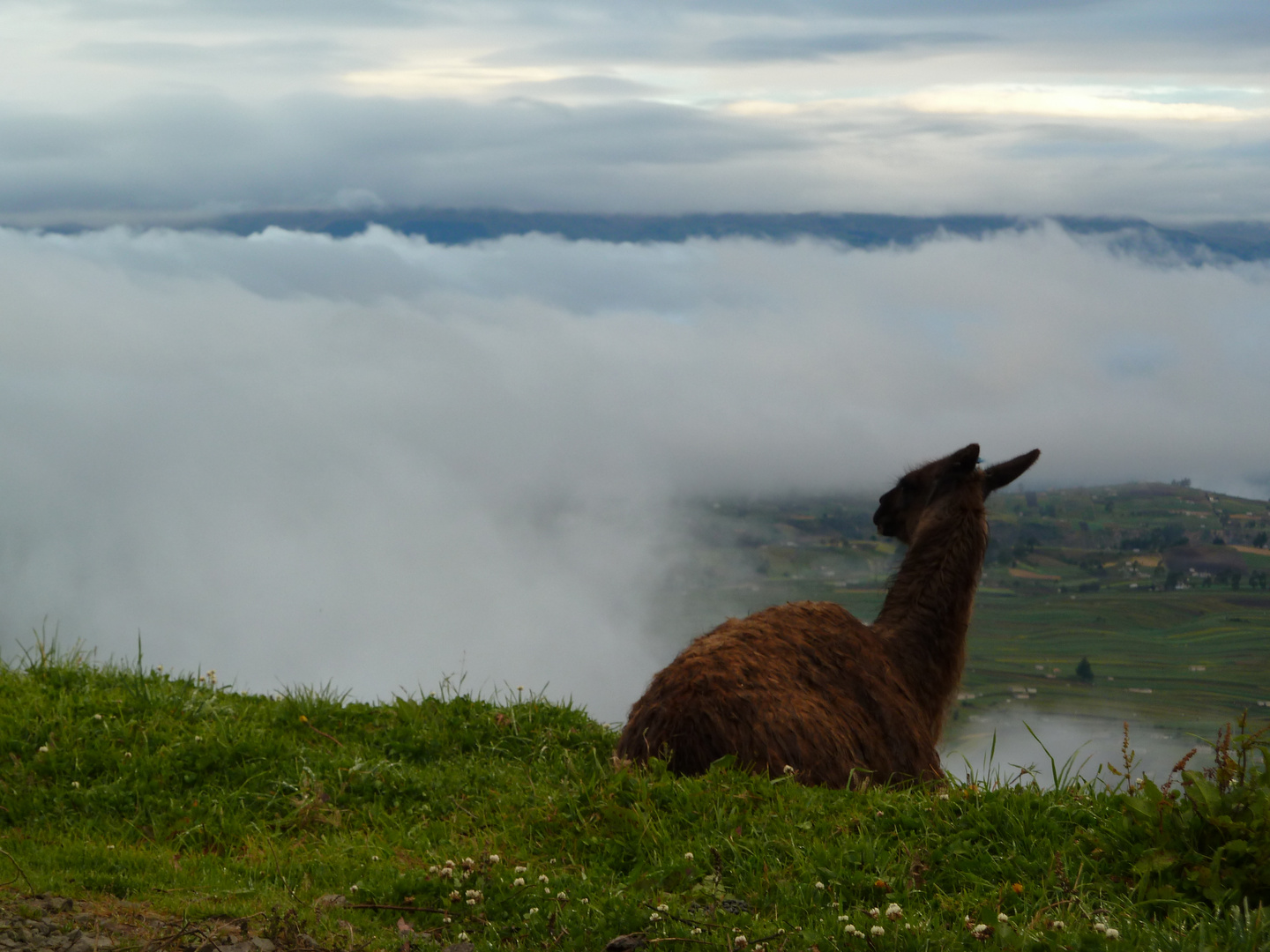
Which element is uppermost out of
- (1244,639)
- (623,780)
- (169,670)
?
(623,780)

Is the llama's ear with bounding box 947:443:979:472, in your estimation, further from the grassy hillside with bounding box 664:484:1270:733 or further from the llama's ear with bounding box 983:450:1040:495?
the grassy hillside with bounding box 664:484:1270:733

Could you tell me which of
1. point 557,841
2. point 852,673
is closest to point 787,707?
point 852,673

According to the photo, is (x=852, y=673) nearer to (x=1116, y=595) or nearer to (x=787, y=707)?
(x=787, y=707)

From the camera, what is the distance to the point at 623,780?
5.84m

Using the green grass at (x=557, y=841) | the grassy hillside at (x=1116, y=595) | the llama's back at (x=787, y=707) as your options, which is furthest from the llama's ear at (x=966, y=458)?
the grassy hillside at (x=1116, y=595)

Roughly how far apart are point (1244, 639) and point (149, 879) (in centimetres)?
8525

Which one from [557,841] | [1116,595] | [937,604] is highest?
[937,604]

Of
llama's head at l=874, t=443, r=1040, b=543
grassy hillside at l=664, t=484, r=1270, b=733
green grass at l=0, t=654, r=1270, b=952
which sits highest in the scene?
llama's head at l=874, t=443, r=1040, b=543

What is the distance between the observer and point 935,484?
29.2 ft

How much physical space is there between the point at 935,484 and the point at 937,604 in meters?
1.04

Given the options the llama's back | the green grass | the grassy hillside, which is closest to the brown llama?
the llama's back

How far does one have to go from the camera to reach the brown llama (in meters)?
6.35

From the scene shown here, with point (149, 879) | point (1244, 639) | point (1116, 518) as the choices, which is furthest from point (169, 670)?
point (1116, 518)

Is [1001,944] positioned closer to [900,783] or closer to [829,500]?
[900,783]
